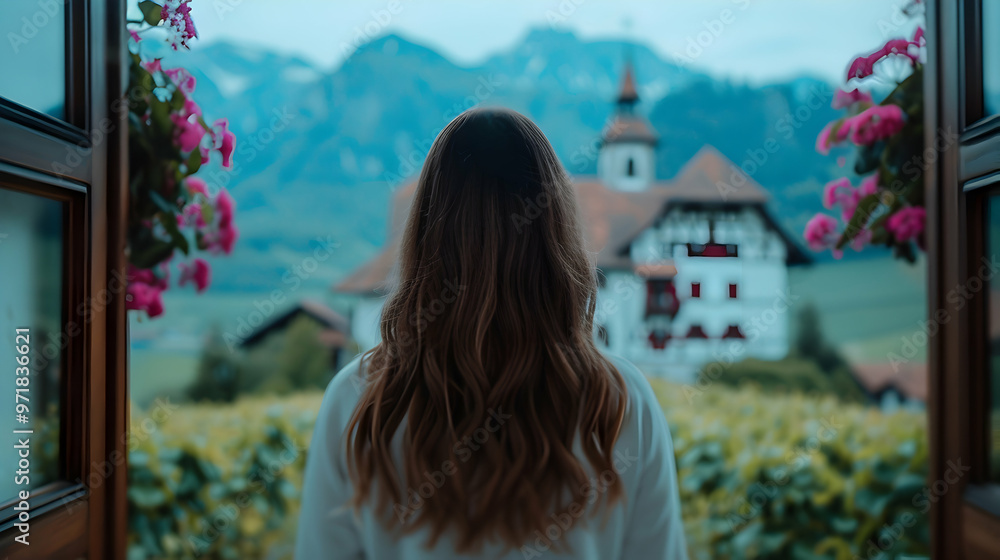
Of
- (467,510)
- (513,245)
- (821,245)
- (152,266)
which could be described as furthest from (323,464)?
(821,245)

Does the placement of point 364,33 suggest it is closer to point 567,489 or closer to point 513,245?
point 513,245

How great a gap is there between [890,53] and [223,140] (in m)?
1.41

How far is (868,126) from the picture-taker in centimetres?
131

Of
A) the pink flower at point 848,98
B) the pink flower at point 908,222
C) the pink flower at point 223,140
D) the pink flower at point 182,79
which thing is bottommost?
the pink flower at point 908,222

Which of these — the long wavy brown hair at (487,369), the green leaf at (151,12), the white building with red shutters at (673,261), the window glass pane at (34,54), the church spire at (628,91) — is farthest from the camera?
the church spire at (628,91)

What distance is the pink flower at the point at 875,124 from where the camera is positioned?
1.28 m

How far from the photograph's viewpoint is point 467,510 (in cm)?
61

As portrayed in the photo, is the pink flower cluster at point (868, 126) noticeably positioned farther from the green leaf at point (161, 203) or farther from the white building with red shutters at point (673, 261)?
the green leaf at point (161, 203)

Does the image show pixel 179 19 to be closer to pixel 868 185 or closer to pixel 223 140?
pixel 223 140

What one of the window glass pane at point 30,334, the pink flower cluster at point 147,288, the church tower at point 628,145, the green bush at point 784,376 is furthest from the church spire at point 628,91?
the window glass pane at point 30,334

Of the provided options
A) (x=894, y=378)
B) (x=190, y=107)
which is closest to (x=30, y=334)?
(x=190, y=107)

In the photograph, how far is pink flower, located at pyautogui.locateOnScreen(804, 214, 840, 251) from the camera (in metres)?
1.42

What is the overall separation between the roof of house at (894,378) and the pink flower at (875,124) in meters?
0.56

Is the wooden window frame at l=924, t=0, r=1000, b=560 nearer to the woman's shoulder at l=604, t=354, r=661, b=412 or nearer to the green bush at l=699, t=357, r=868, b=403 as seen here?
the green bush at l=699, t=357, r=868, b=403
